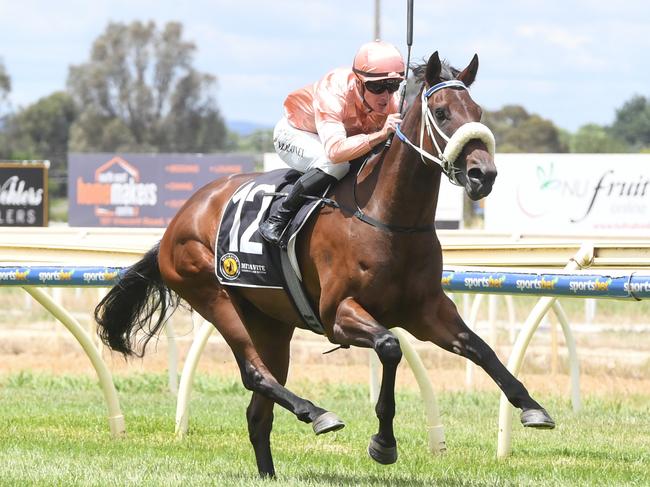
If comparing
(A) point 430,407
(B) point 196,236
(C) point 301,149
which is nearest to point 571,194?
(A) point 430,407

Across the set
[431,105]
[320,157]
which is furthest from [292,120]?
[431,105]

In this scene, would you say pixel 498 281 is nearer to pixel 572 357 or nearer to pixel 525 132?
pixel 572 357

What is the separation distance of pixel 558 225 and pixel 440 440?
13.3m

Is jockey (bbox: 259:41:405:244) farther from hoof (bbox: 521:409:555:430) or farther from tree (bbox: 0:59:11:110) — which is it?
tree (bbox: 0:59:11:110)

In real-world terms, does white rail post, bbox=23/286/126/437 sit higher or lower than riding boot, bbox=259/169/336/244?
lower

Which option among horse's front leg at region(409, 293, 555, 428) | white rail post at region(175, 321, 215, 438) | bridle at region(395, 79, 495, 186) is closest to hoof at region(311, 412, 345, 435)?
horse's front leg at region(409, 293, 555, 428)

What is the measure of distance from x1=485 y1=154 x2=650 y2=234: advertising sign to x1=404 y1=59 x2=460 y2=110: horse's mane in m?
13.8

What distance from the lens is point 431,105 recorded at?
5.22 meters

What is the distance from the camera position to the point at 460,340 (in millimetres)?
5301

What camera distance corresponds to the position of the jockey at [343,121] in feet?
18.2

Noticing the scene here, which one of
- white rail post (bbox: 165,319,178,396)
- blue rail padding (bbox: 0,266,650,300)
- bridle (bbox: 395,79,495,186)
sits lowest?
white rail post (bbox: 165,319,178,396)

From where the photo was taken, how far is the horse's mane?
5293 mm

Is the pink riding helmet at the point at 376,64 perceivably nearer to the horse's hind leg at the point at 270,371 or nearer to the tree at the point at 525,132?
the horse's hind leg at the point at 270,371

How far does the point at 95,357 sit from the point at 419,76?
2.78 meters
